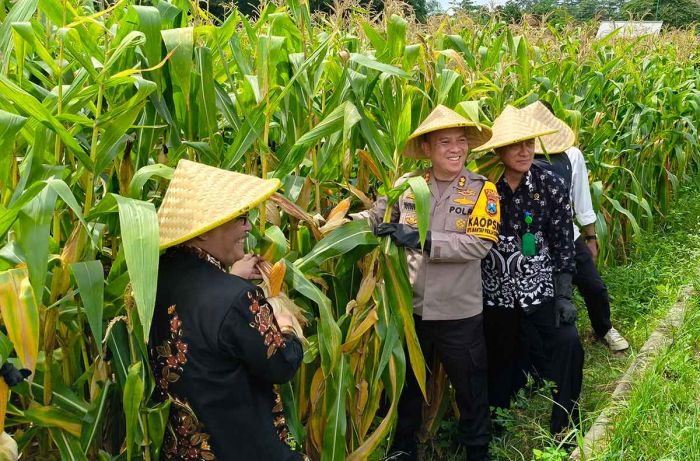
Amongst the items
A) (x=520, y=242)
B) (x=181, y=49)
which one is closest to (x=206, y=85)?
(x=181, y=49)

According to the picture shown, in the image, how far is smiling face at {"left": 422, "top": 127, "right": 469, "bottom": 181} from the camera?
282 cm

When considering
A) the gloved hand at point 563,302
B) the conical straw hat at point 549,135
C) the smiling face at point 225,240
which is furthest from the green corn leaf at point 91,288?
the conical straw hat at point 549,135

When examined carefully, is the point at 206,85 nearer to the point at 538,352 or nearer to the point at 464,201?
the point at 464,201

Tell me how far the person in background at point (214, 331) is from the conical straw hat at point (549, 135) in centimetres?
201

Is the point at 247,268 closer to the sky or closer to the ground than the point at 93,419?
closer to the sky

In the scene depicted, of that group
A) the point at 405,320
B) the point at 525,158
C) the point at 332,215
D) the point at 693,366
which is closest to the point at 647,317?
the point at 693,366

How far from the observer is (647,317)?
4.54 m

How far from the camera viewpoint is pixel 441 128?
2785mm

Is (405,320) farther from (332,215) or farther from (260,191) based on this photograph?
(260,191)

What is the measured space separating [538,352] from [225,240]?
2.08 meters

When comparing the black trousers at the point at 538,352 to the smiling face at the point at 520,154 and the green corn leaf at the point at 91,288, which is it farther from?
the green corn leaf at the point at 91,288

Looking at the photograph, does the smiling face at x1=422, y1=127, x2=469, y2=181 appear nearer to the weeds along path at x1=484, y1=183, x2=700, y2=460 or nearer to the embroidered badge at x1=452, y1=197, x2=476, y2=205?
the embroidered badge at x1=452, y1=197, x2=476, y2=205

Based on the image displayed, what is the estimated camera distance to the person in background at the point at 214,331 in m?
1.77

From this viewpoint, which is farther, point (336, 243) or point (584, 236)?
point (584, 236)
